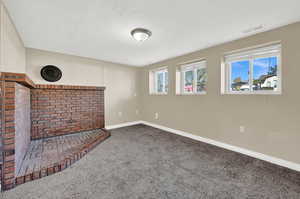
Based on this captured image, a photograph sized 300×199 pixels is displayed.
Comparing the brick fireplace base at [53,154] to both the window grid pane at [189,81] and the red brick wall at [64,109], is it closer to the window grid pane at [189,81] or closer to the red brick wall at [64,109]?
the red brick wall at [64,109]

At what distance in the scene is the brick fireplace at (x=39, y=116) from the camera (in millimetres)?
1518

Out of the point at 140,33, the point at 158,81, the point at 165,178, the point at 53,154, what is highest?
the point at 140,33

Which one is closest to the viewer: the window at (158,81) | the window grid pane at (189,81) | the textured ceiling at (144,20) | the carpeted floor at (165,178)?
the carpeted floor at (165,178)

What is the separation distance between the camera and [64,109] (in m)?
3.26

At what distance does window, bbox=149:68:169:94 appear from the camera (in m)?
4.34

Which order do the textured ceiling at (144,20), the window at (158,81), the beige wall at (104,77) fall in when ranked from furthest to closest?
the window at (158,81)
the beige wall at (104,77)
the textured ceiling at (144,20)

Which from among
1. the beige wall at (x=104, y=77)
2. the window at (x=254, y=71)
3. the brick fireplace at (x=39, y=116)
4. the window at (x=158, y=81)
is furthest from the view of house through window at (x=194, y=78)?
the brick fireplace at (x=39, y=116)

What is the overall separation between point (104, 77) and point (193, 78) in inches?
109

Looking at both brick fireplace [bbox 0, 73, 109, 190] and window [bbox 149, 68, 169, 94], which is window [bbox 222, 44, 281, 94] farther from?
brick fireplace [bbox 0, 73, 109, 190]

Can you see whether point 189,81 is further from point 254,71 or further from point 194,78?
point 254,71

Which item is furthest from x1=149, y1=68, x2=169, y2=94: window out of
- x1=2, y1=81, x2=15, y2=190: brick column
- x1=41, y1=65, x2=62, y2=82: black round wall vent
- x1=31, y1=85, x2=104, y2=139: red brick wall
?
x1=2, y1=81, x2=15, y2=190: brick column

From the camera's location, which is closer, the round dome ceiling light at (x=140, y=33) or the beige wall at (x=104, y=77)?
the round dome ceiling light at (x=140, y=33)

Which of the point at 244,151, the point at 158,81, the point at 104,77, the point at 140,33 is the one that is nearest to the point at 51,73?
the point at 104,77

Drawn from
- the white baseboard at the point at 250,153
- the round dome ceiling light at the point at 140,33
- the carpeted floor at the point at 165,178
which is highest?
the round dome ceiling light at the point at 140,33
